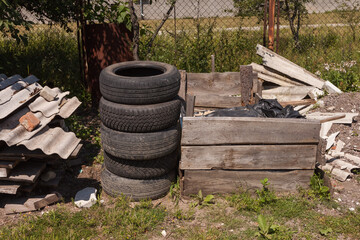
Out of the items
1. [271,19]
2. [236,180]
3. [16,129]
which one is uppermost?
[271,19]

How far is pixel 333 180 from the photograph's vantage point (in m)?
4.68

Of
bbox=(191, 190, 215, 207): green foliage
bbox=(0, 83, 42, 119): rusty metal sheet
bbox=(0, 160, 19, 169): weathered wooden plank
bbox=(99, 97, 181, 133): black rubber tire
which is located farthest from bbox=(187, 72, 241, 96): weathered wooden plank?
bbox=(0, 160, 19, 169): weathered wooden plank

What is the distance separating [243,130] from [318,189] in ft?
3.80

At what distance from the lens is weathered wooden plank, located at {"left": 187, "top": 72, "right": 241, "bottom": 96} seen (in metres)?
5.88

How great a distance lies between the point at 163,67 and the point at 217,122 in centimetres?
107

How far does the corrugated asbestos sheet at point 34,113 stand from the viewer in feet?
12.7

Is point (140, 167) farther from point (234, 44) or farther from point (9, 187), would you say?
point (234, 44)

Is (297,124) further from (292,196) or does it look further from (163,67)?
(163,67)

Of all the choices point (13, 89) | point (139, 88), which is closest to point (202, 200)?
point (139, 88)

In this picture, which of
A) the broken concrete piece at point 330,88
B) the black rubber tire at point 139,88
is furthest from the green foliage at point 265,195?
the broken concrete piece at point 330,88

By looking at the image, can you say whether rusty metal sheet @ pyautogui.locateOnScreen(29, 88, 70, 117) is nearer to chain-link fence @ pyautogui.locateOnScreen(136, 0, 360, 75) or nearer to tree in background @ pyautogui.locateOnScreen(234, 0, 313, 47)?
chain-link fence @ pyautogui.locateOnScreen(136, 0, 360, 75)

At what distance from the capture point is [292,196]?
426 centimetres

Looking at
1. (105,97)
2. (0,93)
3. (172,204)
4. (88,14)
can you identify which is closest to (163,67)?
(105,97)

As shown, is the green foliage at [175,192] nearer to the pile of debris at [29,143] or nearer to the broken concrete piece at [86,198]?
the broken concrete piece at [86,198]
